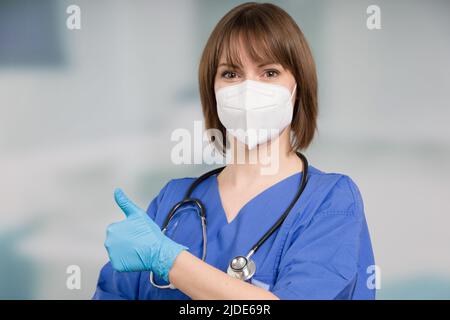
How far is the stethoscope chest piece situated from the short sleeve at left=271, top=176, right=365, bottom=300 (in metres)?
0.05

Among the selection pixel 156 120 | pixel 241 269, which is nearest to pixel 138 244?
pixel 241 269

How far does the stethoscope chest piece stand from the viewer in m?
1.17

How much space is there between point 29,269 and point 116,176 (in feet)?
1.44

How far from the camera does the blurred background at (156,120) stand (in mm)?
2031

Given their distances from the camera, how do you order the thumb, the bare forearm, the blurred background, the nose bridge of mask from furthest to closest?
the blurred background, the nose bridge of mask, the thumb, the bare forearm

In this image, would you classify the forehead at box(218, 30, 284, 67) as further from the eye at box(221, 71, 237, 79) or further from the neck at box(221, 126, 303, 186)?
the neck at box(221, 126, 303, 186)

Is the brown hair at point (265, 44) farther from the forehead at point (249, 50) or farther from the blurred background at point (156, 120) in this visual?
the blurred background at point (156, 120)

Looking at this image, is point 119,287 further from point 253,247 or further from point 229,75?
point 229,75

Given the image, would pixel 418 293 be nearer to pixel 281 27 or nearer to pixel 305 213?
pixel 305 213

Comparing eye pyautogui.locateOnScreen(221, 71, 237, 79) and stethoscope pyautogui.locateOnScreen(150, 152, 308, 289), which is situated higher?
eye pyautogui.locateOnScreen(221, 71, 237, 79)

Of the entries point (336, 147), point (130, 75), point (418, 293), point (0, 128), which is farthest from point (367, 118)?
point (0, 128)

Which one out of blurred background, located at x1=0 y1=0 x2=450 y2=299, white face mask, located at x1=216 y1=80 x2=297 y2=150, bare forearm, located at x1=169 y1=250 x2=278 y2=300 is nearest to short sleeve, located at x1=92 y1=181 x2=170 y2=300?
bare forearm, located at x1=169 y1=250 x2=278 y2=300

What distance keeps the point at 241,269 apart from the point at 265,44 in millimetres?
463

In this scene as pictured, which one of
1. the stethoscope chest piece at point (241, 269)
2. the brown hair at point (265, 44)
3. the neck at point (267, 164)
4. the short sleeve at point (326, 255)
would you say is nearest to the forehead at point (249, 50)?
the brown hair at point (265, 44)
